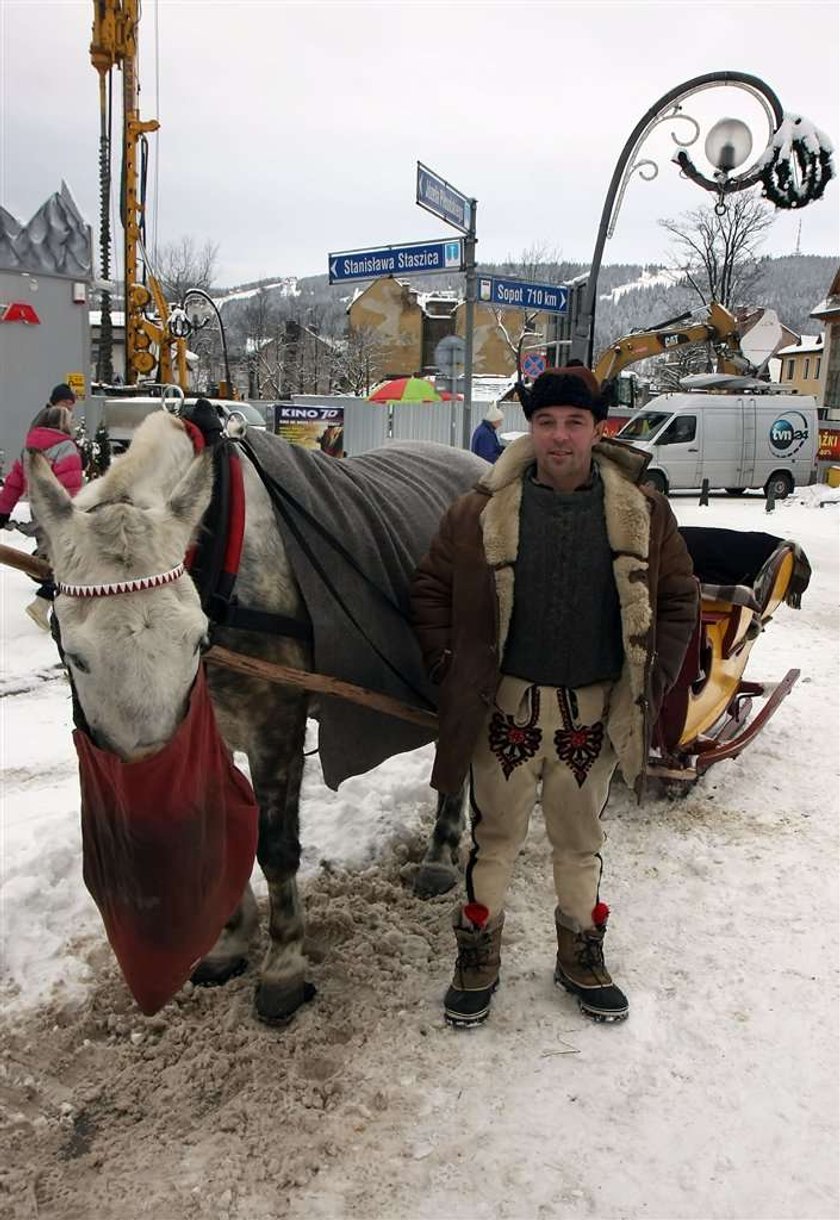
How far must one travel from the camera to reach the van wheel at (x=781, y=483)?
60.1 ft

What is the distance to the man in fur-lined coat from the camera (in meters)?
2.51

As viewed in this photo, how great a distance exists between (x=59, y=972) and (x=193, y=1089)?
2.37ft

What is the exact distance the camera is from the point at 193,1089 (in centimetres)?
240

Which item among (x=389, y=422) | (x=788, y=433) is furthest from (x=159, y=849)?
(x=788, y=433)

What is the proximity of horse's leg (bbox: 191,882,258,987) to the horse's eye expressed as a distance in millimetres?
1330

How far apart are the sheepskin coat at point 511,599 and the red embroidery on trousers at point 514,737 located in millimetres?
106

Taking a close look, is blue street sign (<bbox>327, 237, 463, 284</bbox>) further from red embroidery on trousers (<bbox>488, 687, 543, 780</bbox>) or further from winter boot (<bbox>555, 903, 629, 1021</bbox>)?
winter boot (<bbox>555, 903, 629, 1021</bbox>)

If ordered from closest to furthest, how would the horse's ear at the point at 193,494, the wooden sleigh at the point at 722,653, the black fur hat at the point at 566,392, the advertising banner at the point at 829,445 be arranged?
the horse's ear at the point at 193,494
the black fur hat at the point at 566,392
the wooden sleigh at the point at 722,653
the advertising banner at the point at 829,445

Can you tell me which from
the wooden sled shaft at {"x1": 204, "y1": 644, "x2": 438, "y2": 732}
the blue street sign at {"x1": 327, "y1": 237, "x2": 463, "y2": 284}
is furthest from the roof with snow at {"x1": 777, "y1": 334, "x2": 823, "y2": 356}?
the wooden sled shaft at {"x1": 204, "y1": 644, "x2": 438, "y2": 732}

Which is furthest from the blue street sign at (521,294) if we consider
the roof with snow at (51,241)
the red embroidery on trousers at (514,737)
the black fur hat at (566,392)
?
the roof with snow at (51,241)

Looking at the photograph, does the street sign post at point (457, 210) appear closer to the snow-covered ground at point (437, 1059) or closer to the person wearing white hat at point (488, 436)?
the person wearing white hat at point (488, 436)

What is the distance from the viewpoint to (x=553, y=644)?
101 inches

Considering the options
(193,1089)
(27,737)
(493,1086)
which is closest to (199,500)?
(193,1089)

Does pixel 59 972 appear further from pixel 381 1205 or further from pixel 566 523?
pixel 566 523
